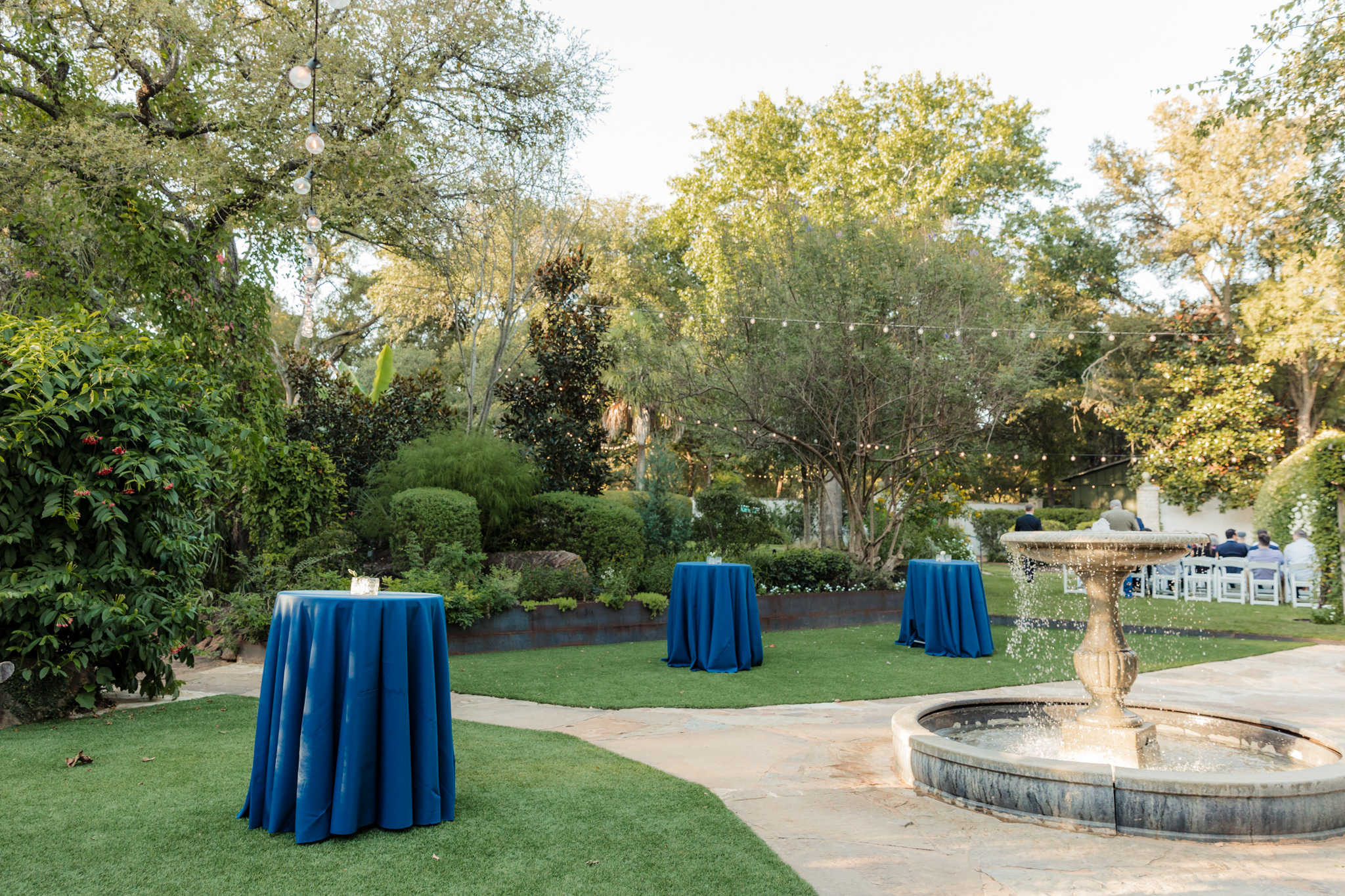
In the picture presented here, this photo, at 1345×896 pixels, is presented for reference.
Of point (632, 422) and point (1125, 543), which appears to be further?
point (632, 422)

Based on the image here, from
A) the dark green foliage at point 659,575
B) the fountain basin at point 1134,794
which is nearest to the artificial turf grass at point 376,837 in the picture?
the fountain basin at point 1134,794

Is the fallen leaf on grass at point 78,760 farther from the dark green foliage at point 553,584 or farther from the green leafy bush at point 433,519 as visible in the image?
the green leafy bush at point 433,519

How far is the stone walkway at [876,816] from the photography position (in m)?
2.75

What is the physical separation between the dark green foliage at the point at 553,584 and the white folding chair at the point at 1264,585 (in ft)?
33.2

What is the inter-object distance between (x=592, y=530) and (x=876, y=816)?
7.10m

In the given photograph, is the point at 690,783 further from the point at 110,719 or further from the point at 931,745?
A: the point at 110,719

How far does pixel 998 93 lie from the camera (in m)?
23.5

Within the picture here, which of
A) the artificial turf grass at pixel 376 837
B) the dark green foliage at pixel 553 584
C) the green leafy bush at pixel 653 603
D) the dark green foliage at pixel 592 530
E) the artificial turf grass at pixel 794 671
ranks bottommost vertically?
the artificial turf grass at pixel 794 671

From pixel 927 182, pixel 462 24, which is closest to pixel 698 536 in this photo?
pixel 462 24

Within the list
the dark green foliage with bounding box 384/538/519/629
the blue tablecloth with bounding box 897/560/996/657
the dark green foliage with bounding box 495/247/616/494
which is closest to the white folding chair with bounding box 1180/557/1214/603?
the blue tablecloth with bounding box 897/560/996/657

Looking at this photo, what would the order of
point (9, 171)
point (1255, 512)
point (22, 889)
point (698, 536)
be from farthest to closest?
point (1255, 512)
point (698, 536)
point (9, 171)
point (22, 889)

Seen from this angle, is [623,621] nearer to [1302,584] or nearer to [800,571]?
[800,571]

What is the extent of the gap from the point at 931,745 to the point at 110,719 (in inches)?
175

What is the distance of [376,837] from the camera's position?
2924mm
